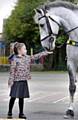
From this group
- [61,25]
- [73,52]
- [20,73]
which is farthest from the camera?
[61,25]

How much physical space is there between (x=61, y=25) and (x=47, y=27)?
0.47 metres

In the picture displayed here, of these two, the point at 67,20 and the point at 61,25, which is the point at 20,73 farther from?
the point at 67,20

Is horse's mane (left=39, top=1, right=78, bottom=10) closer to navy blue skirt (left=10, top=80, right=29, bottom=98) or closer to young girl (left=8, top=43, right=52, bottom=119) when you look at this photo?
young girl (left=8, top=43, right=52, bottom=119)

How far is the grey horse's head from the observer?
1013 cm

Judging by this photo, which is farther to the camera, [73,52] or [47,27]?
[73,52]

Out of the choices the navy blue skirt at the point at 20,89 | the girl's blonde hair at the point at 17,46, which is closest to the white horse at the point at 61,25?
the girl's blonde hair at the point at 17,46

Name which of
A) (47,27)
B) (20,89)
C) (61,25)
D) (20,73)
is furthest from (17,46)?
(61,25)

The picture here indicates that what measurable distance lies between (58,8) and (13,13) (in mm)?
45259

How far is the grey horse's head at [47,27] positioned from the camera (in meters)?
10.1

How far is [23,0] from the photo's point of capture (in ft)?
178

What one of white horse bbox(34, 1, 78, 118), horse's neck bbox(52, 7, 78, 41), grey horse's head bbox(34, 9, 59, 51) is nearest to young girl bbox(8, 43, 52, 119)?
grey horse's head bbox(34, 9, 59, 51)

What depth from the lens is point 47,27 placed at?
1020 centimetres

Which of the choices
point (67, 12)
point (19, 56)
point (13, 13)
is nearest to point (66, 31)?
point (67, 12)

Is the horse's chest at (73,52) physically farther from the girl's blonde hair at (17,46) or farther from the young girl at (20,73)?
the girl's blonde hair at (17,46)
